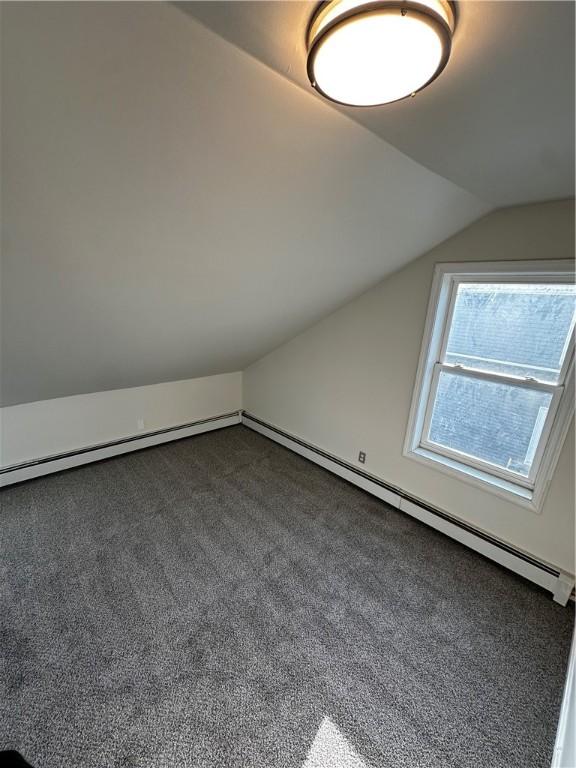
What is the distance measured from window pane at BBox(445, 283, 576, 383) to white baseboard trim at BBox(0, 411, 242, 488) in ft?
8.88

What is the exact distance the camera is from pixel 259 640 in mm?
1592

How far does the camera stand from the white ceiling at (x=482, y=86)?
26.1 inches

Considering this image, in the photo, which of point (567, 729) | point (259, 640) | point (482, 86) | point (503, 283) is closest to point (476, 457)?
point (503, 283)

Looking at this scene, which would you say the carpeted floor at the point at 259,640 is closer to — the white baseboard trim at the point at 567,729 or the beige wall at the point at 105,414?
the white baseboard trim at the point at 567,729

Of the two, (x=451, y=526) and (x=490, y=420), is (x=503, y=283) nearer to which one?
(x=490, y=420)

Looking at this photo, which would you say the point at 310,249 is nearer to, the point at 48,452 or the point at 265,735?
the point at 265,735

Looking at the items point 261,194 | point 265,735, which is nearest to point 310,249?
point 261,194

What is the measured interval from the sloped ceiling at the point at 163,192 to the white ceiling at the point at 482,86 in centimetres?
6

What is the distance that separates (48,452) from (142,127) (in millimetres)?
2830

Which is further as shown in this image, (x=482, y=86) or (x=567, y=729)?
(x=567, y=729)

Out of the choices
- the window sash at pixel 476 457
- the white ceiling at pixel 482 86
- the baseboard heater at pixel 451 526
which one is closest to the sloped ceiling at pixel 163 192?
the white ceiling at pixel 482 86

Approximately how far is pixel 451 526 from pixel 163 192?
2660mm

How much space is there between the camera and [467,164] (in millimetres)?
1251

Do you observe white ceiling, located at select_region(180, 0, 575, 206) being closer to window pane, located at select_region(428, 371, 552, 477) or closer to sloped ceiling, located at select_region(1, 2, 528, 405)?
sloped ceiling, located at select_region(1, 2, 528, 405)
